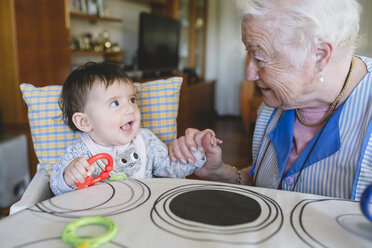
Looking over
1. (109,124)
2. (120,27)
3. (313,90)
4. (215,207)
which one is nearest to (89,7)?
(120,27)

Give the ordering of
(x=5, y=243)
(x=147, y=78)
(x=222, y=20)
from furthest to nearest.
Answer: (x=222, y=20) < (x=147, y=78) < (x=5, y=243)

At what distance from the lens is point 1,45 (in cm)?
231

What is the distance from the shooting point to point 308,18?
90 centimetres

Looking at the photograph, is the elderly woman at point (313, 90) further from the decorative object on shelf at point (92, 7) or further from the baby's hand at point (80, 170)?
the decorative object on shelf at point (92, 7)

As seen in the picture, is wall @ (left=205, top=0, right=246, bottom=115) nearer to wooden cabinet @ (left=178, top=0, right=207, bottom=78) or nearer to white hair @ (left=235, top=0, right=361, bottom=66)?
wooden cabinet @ (left=178, top=0, right=207, bottom=78)

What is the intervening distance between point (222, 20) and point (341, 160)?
16.9ft

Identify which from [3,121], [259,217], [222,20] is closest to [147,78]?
[3,121]

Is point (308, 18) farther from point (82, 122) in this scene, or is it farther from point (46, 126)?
point (46, 126)

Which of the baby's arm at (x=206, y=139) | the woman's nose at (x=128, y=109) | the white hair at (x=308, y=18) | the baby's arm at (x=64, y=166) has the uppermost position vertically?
the white hair at (x=308, y=18)

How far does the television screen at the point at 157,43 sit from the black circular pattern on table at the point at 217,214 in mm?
3131

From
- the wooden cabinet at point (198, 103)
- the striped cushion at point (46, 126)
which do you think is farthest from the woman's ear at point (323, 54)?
the wooden cabinet at point (198, 103)

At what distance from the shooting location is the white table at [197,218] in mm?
554

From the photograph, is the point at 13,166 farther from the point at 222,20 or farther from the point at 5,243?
the point at 222,20

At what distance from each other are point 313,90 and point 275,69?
14cm
